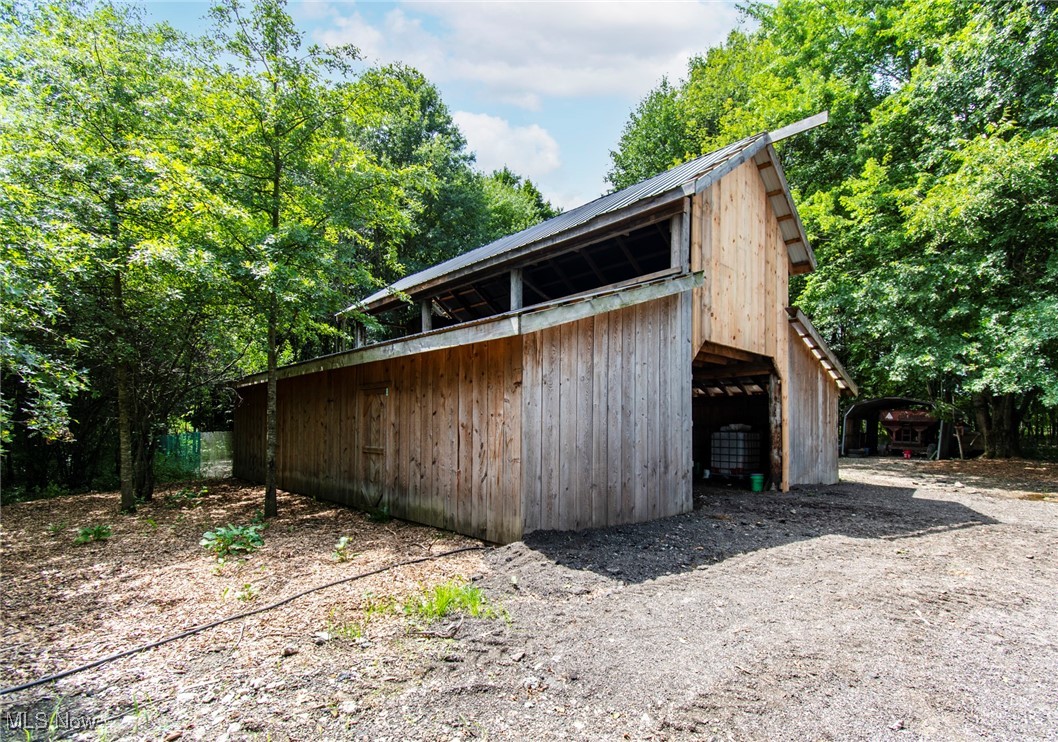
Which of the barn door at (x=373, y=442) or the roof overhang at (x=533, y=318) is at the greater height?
the roof overhang at (x=533, y=318)

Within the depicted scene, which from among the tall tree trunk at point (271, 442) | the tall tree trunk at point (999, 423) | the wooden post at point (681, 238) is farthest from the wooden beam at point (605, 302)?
the tall tree trunk at point (999, 423)

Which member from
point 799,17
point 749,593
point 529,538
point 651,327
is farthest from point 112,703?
point 799,17

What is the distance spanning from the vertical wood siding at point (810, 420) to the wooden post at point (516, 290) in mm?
5076

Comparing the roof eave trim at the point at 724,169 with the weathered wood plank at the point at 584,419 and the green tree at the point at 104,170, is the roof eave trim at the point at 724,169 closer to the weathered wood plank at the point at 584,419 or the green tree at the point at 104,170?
the weathered wood plank at the point at 584,419

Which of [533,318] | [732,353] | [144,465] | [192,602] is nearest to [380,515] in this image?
[192,602]

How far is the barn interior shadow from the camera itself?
14.9ft

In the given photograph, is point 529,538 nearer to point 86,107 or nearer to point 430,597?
point 430,597

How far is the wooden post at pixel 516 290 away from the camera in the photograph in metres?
6.94

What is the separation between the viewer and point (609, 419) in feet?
18.6

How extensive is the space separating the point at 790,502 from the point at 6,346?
888cm

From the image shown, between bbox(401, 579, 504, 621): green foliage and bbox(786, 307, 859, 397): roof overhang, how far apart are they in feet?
24.6

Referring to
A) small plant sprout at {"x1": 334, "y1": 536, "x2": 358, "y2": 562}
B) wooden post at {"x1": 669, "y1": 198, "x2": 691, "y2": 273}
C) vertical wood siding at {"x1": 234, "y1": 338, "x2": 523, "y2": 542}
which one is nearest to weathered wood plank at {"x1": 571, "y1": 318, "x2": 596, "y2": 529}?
vertical wood siding at {"x1": 234, "y1": 338, "x2": 523, "y2": 542}

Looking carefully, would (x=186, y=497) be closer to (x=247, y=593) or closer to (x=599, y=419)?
(x=247, y=593)

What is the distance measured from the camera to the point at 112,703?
2436mm
